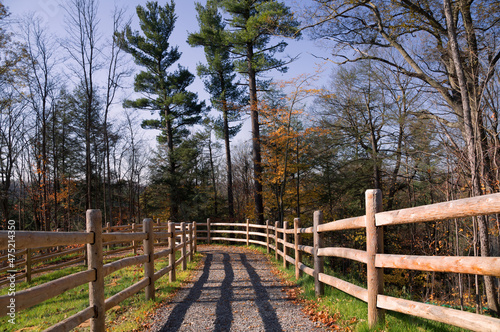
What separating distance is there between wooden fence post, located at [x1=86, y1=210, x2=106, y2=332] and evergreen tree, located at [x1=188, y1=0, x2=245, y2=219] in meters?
16.8

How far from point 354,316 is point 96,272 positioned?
2996mm

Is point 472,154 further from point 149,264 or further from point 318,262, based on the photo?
point 149,264

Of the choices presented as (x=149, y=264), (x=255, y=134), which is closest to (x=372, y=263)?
(x=149, y=264)

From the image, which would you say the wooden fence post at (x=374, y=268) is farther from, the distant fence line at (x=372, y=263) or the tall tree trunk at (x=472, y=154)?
the tall tree trunk at (x=472, y=154)

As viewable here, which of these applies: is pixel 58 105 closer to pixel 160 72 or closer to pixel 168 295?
pixel 160 72

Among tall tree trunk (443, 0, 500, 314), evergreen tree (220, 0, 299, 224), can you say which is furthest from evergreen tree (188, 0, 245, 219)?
tall tree trunk (443, 0, 500, 314)

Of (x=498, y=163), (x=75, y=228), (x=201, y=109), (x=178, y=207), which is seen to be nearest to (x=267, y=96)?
(x=201, y=109)

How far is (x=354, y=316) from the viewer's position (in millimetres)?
4051

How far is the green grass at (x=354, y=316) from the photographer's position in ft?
11.1

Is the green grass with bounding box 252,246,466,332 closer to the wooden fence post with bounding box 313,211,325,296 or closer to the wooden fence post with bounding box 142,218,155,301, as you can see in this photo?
the wooden fence post with bounding box 313,211,325,296

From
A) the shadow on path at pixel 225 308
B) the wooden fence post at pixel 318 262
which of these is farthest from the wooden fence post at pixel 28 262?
the wooden fence post at pixel 318 262

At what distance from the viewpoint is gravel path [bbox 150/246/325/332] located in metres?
4.30

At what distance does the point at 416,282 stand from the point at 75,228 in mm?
23988

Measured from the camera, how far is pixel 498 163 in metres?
7.50
